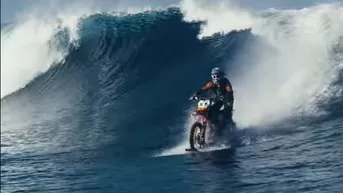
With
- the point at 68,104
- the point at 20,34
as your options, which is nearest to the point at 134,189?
the point at 68,104

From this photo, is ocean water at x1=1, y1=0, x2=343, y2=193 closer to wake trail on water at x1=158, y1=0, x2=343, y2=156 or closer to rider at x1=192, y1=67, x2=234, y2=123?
wake trail on water at x1=158, y1=0, x2=343, y2=156

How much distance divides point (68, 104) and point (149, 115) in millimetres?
3272

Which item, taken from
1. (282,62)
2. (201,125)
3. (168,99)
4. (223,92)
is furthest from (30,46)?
(201,125)

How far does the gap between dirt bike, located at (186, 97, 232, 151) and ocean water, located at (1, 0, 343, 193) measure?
305 mm

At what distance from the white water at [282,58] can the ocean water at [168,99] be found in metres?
0.04

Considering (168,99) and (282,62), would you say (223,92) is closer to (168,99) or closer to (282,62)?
(168,99)

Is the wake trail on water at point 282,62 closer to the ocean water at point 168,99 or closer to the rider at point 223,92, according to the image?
the ocean water at point 168,99

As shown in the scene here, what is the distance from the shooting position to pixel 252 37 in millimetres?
19609

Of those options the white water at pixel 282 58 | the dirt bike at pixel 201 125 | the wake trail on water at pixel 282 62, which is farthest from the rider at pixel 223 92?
the white water at pixel 282 58

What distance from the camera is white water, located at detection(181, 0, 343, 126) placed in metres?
14.1

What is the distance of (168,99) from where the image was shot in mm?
16109

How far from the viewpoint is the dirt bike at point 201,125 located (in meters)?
12.4

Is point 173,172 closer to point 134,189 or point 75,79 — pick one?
point 134,189

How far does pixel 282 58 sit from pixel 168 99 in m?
3.01
